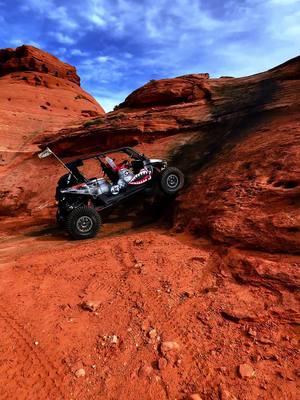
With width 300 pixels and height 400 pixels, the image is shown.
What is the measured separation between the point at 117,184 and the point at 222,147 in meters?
3.10

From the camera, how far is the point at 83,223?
8117 mm

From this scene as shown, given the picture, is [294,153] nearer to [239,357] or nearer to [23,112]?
[239,357]

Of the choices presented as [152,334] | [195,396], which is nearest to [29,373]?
[152,334]

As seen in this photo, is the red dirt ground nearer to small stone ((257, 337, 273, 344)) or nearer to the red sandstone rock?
small stone ((257, 337, 273, 344))

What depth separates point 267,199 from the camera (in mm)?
5695

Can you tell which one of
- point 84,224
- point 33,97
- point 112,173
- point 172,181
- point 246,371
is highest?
point 33,97

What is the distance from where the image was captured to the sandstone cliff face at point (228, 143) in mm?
5402

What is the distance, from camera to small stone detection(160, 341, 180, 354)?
328 cm

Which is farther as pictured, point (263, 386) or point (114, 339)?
point (114, 339)

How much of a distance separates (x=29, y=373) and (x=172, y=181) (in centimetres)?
639

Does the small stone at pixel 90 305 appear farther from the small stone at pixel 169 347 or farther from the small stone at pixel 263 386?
the small stone at pixel 263 386

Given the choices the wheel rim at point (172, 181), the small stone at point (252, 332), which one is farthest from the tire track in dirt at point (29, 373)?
the wheel rim at point (172, 181)

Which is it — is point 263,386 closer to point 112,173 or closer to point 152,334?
point 152,334

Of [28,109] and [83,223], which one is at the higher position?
[28,109]
